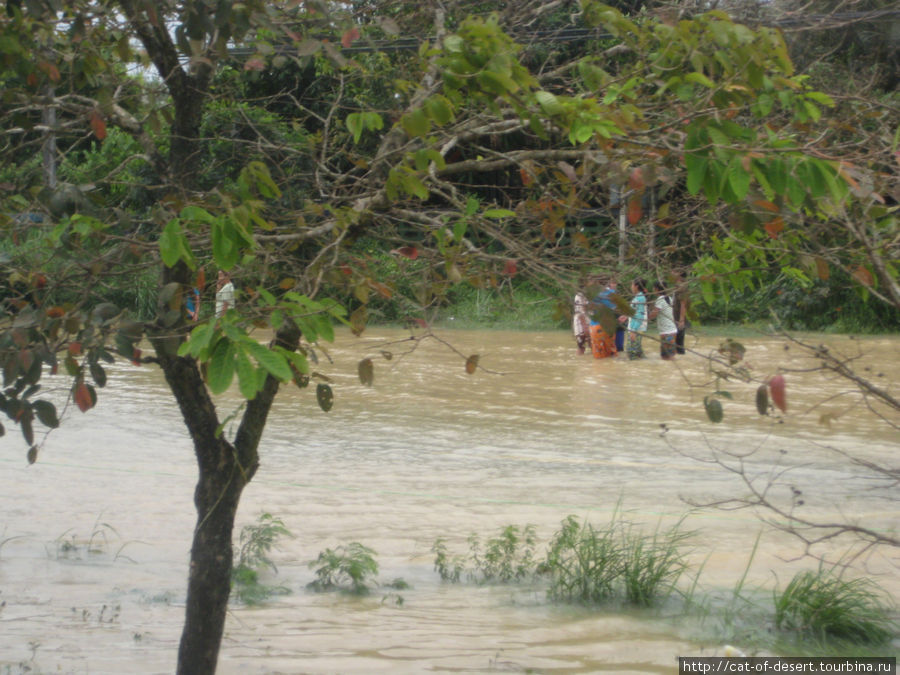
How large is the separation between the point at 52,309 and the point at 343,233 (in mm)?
867

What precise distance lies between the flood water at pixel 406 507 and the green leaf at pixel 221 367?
85 cm

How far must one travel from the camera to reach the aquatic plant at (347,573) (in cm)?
577

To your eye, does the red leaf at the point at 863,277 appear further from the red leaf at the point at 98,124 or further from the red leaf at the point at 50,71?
the red leaf at the point at 50,71

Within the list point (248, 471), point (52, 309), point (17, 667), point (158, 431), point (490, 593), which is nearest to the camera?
point (52, 309)

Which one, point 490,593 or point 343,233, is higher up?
point 343,233

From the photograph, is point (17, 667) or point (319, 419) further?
point (319, 419)

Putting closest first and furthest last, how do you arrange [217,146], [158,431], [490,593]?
[217,146] < [490,593] < [158,431]

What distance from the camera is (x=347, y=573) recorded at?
594cm

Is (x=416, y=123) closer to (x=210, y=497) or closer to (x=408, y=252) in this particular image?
(x=408, y=252)

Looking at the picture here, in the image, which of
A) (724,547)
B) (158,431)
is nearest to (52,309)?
(724,547)

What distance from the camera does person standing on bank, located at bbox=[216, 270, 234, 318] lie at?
2.70 metres

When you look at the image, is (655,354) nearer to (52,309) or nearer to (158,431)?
(158,431)

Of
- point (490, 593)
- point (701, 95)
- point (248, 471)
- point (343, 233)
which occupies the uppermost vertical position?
point (701, 95)

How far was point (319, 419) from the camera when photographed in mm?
11703
